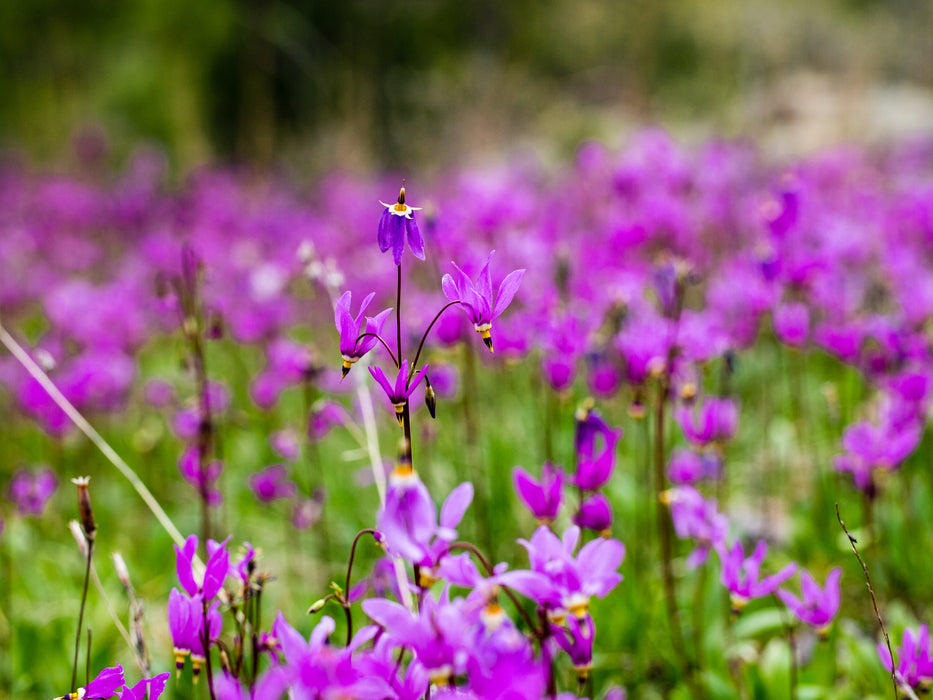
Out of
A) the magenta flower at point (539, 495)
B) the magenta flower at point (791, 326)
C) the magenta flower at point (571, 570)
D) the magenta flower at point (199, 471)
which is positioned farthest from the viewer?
the magenta flower at point (791, 326)

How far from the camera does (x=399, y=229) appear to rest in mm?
1150

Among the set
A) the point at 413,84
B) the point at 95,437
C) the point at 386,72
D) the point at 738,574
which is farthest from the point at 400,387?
the point at 386,72

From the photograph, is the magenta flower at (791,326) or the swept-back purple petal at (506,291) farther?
the magenta flower at (791,326)

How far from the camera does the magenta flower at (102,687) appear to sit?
1.08m

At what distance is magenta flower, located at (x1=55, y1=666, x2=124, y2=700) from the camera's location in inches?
42.7

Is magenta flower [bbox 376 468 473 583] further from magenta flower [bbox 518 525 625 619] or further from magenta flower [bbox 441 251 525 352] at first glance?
magenta flower [bbox 441 251 525 352]

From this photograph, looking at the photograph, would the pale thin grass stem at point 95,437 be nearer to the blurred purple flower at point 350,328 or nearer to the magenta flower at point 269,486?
the blurred purple flower at point 350,328

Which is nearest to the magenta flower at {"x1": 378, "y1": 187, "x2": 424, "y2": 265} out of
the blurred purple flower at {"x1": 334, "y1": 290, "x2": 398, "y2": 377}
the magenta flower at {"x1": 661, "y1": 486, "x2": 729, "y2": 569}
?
the blurred purple flower at {"x1": 334, "y1": 290, "x2": 398, "y2": 377}

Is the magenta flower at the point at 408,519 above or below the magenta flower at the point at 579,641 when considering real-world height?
above

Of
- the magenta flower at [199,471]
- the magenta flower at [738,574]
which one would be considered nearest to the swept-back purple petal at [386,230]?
the magenta flower at [738,574]

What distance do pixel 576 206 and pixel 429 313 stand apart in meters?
3.06

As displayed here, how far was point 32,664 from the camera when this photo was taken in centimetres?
249

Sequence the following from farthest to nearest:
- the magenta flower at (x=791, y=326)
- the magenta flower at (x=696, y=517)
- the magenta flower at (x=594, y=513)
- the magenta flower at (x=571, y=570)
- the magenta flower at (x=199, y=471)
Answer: the magenta flower at (x=791, y=326) < the magenta flower at (x=199, y=471) < the magenta flower at (x=696, y=517) < the magenta flower at (x=594, y=513) < the magenta flower at (x=571, y=570)

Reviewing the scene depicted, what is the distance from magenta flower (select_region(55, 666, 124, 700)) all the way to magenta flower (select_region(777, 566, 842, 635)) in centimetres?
121
